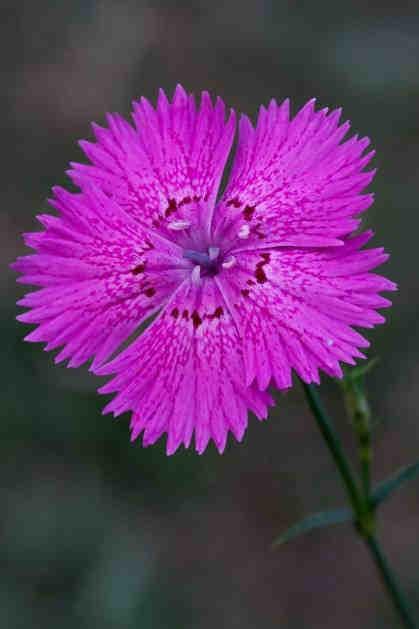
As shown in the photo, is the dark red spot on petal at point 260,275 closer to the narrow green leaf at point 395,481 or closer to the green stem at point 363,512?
the green stem at point 363,512

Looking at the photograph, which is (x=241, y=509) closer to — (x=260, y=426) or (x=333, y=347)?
(x=260, y=426)

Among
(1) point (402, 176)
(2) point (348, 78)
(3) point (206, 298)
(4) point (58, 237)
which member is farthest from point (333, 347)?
(2) point (348, 78)

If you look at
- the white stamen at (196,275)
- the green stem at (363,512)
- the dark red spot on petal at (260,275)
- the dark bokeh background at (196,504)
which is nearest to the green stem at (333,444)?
the green stem at (363,512)

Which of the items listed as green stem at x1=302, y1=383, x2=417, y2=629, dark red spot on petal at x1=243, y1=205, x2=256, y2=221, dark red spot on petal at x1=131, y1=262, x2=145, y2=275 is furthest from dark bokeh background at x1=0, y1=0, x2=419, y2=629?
dark red spot on petal at x1=243, y1=205, x2=256, y2=221

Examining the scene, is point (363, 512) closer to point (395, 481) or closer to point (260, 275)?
point (395, 481)

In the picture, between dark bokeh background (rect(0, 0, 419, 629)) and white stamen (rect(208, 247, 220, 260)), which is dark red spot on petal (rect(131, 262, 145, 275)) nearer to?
white stamen (rect(208, 247, 220, 260))

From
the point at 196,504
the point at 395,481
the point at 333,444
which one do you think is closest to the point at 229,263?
the point at 333,444
